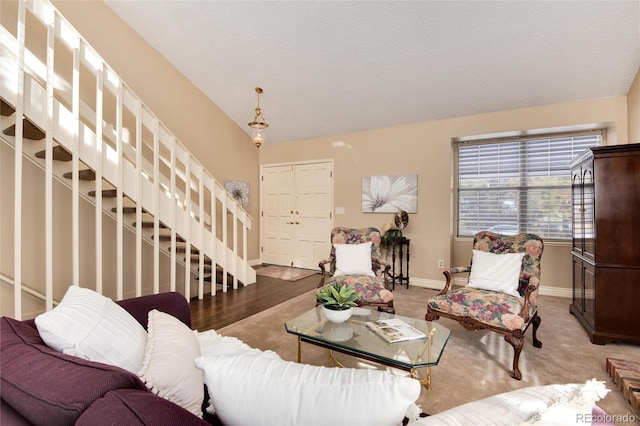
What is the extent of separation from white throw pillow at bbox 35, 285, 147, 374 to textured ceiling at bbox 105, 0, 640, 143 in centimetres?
324

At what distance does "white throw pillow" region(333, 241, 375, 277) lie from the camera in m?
3.38

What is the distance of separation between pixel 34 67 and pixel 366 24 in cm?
332

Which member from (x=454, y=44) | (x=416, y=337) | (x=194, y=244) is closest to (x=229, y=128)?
(x=194, y=244)

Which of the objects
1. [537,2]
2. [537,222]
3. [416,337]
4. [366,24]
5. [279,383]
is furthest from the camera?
[537,222]

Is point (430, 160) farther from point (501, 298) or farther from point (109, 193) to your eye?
point (109, 193)

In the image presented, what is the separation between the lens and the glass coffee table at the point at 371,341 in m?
1.66

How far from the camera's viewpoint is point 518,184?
4352 mm

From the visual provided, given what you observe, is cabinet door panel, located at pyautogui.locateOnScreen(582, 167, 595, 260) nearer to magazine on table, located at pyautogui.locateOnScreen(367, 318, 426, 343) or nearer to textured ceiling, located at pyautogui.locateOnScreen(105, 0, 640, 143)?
textured ceiling, located at pyautogui.locateOnScreen(105, 0, 640, 143)

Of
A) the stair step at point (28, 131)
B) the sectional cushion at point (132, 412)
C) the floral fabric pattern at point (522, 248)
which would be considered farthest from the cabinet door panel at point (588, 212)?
the stair step at point (28, 131)

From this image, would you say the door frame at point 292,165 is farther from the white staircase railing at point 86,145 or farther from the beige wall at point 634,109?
the beige wall at point 634,109

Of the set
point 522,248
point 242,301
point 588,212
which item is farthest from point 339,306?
point 588,212

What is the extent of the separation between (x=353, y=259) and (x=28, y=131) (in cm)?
347

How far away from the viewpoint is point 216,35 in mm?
3824

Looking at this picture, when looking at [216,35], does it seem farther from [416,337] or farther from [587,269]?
[587,269]
